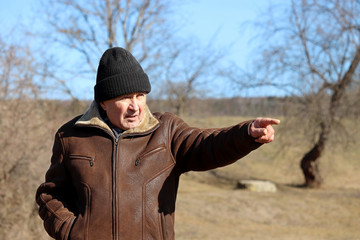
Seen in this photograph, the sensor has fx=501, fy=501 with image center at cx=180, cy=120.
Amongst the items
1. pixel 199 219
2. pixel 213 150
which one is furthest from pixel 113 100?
pixel 199 219

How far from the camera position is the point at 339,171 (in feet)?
69.1

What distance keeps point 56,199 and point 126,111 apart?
0.60 meters

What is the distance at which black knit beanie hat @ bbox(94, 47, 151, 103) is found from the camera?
2.53m

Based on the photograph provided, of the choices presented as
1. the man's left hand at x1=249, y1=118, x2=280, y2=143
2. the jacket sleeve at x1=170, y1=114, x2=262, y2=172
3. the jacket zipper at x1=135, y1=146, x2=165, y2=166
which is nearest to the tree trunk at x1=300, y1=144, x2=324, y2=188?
the jacket sleeve at x1=170, y1=114, x2=262, y2=172

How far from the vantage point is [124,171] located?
2457mm

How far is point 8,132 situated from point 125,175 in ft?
17.4

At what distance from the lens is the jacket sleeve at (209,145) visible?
7.54 feet

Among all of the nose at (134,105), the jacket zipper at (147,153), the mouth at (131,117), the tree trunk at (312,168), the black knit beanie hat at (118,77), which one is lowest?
the tree trunk at (312,168)

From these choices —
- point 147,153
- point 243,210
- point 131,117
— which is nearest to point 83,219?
point 147,153

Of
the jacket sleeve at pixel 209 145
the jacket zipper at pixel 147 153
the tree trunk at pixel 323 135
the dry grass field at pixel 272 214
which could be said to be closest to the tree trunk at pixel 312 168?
the tree trunk at pixel 323 135

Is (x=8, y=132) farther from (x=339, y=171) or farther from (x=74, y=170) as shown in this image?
(x=339, y=171)

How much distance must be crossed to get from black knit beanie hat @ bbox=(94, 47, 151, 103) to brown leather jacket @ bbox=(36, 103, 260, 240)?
13cm

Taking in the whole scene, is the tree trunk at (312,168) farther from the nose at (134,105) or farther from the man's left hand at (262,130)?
the man's left hand at (262,130)

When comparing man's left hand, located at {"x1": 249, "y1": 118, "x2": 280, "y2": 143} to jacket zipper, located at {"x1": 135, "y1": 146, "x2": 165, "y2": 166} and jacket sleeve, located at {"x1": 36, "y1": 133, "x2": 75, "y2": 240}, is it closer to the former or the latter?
jacket zipper, located at {"x1": 135, "y1": 146, "x2": 165, "y2": 166}
